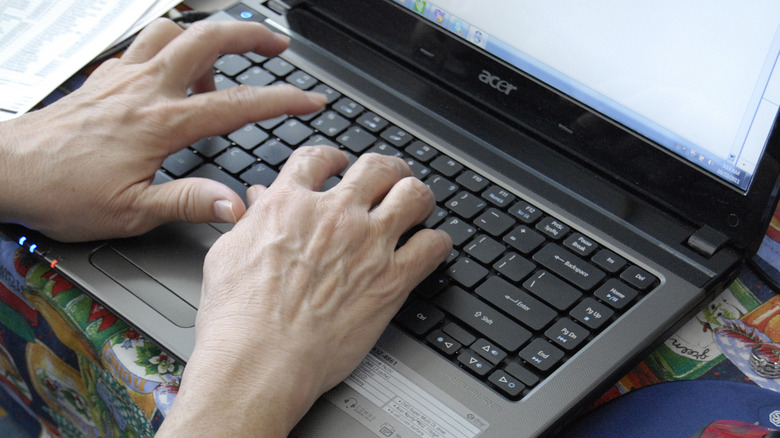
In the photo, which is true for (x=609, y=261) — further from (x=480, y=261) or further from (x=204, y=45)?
(x=204, y=45)

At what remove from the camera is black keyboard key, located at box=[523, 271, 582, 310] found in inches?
24.5

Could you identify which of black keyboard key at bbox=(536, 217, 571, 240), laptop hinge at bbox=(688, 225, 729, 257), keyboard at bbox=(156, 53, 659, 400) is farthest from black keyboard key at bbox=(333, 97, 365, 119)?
laptop hinge at bbox=(688, 225, 729, 257)

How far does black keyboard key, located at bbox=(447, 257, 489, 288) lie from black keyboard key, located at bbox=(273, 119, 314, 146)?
0.20 metres

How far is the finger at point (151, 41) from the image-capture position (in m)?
0.76

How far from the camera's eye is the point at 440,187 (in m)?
Answer: 0.71

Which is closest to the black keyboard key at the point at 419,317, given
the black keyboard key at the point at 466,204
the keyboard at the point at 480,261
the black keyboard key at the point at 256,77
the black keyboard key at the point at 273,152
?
the keyboard at the point at 480,261

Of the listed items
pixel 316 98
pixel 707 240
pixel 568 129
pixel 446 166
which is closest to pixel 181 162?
pixel 316 98

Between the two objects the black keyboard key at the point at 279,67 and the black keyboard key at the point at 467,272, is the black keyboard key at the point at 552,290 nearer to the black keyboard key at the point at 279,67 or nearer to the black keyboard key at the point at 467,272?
the black keyboard key at the point at 467,272

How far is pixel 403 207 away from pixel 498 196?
11 cm

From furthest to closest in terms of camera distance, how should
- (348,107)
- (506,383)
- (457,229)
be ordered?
(348,107) → (457,229) → (506,383)

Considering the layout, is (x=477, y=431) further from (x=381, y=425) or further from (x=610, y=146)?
(x=610, y=146)

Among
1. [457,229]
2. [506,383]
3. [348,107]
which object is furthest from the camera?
[348,107]

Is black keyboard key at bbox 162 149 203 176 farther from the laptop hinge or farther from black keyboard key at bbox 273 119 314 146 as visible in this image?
the laptop hinge

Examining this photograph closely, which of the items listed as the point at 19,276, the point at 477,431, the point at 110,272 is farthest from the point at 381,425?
the point at 19,276
